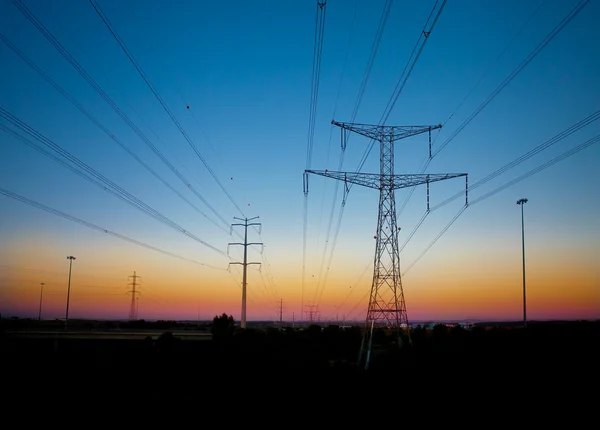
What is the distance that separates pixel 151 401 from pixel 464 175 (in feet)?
81.3

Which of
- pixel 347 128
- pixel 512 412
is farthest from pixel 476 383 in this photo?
pixel 347 128

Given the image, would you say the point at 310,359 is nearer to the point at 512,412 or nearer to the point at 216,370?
the point at 216,370

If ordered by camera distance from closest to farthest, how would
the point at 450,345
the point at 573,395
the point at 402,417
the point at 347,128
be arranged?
the point at 402,417, the point at 573,395, the point at 347,128, the point at 450,345

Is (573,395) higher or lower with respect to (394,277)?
lower

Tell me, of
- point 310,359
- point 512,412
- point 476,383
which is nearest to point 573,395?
point 512,412

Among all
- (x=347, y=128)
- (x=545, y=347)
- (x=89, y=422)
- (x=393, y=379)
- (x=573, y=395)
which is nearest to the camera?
(x=89, y=422)

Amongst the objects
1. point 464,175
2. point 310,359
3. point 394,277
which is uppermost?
point 464,175

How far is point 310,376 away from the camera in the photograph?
139 ft

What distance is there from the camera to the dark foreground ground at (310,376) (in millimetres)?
30594

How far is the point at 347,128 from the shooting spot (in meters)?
34.3

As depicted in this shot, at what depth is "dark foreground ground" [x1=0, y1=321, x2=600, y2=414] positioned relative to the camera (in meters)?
30.6

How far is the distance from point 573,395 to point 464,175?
587 inches

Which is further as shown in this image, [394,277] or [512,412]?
[394,277]

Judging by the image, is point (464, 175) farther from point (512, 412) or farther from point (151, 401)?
point (151, 401)
